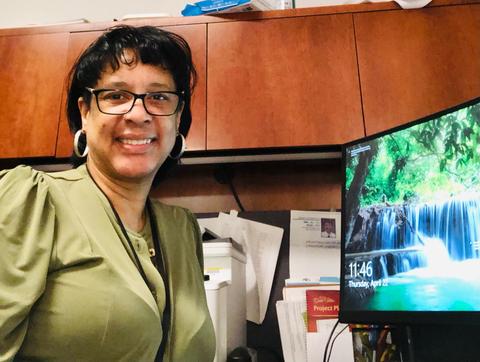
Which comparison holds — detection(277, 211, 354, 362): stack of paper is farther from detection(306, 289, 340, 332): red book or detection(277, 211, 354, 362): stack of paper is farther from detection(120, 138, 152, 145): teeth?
detection(120, 138, 152, 145): teeth

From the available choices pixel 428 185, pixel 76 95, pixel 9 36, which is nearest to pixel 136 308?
pixel 76 95

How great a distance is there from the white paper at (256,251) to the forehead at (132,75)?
2.38ft

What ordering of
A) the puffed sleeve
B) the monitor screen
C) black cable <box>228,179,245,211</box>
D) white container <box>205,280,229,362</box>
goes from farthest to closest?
black cable <box>228,179,245,211</box>
white container <box>205,280,229,362</box>
the monitor screen
the puffed sleeve

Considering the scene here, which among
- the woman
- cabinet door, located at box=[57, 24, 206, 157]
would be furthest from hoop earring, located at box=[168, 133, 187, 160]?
cabinet door, located at box=[57, 24, 206, 157]

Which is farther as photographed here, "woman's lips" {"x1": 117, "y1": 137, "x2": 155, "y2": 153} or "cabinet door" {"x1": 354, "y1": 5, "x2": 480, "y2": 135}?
"cabinet door" {"x1": 354, "y1": 5, "x2": 480, "y2": 135}

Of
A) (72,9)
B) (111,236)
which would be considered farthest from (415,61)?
(72,9)

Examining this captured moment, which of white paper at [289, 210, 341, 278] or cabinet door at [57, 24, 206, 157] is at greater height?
cabinet door at [57, 24, 206, 157]

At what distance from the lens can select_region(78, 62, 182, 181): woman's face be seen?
80cm

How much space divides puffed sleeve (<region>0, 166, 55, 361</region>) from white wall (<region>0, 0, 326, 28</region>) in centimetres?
156

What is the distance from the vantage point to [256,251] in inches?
54.9

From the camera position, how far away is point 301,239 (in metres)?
1.40

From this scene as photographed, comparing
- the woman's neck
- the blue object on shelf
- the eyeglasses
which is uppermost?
the blue object on shelf

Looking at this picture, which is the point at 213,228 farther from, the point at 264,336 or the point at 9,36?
the point at 9,36

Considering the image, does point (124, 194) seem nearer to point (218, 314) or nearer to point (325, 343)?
point (218, 314)
